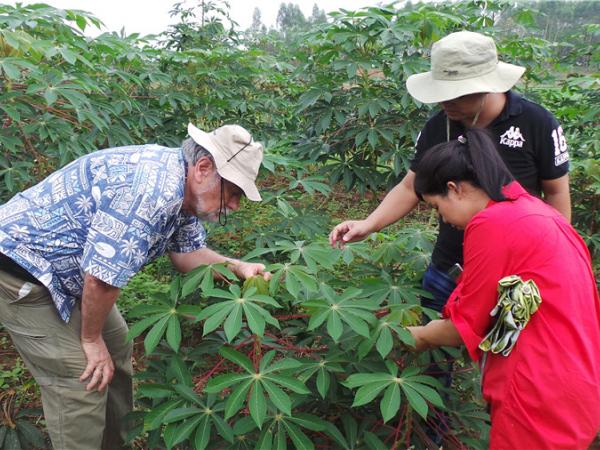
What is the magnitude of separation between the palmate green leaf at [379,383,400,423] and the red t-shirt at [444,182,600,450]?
0.97 ft

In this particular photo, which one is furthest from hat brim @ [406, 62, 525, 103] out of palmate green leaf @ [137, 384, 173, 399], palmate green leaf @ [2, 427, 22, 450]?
palmate green leaf @ [2, 427, 22, 450]

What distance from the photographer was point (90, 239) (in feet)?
4.93

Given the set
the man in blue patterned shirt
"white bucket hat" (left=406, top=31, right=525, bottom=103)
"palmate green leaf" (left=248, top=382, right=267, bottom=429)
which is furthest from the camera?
"white bucket hat" (left=406, top=31, right=525, bottom=103)

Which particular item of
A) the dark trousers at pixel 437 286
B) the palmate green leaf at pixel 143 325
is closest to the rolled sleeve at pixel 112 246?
the palmate green leaf at pixel 143 325

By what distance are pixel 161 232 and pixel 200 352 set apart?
0.47 metres

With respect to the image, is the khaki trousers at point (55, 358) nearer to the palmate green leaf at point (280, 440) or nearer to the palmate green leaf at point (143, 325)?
the palmate green leaf at point (143, 325)

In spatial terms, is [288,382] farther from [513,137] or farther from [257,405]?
[513,137]

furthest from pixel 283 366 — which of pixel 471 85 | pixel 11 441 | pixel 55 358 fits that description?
pixel 11 441

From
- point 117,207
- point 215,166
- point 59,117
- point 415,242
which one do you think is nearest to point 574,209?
point 415,242

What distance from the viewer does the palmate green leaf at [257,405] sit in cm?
140

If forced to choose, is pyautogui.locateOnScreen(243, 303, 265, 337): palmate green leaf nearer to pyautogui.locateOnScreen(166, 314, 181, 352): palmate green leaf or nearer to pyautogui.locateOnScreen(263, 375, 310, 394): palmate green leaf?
pyautogui.locateOnScreen(263, 375, 310, 394): palmate green leaf

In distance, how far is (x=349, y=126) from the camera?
3.37 metres

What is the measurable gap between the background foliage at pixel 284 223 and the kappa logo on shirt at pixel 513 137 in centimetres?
64

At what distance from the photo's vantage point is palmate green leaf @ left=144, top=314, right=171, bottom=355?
156 centimetres
